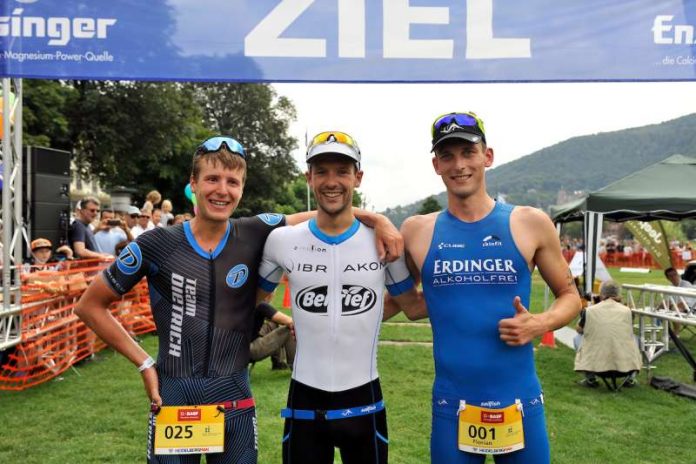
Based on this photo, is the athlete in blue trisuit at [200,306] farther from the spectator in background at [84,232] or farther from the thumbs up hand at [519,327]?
the spectator in background at [84,232]

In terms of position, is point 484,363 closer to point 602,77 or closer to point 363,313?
point 363,313

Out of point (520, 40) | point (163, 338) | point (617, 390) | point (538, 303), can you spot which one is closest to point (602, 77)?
point (520, 40)

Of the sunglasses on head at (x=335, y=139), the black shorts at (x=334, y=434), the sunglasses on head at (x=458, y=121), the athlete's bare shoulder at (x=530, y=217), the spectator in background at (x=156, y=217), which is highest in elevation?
the sunglasses on head at (x=458, y=121)

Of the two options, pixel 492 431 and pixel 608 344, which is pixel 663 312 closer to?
pixel 608 344

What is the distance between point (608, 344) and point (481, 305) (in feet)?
17.3

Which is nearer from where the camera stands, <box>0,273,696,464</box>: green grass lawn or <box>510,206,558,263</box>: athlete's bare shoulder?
<box>510,206,558,263</box>: athlete's bare shoulder

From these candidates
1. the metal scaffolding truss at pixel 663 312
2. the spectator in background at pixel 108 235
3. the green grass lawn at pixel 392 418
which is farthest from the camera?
the spectator in background at pixel 108 235

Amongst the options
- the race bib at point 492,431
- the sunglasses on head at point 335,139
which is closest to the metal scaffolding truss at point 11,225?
the sunglasses on head at point 335,139

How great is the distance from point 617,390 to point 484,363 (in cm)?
547

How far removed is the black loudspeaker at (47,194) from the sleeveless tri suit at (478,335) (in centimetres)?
688

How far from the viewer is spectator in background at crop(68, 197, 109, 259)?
854cm

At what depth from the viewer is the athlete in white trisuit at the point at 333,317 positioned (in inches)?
104

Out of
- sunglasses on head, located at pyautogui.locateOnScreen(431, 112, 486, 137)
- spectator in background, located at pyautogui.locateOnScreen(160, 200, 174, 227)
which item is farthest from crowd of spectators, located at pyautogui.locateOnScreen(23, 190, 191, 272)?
sunglasses on head, located at pyautogui.locateOnScreen(431, 112, 486, 137)

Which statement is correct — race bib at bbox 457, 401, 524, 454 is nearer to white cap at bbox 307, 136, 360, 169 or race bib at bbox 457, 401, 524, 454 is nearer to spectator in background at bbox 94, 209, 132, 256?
white cap at bbox 307, 136, 360, 169
